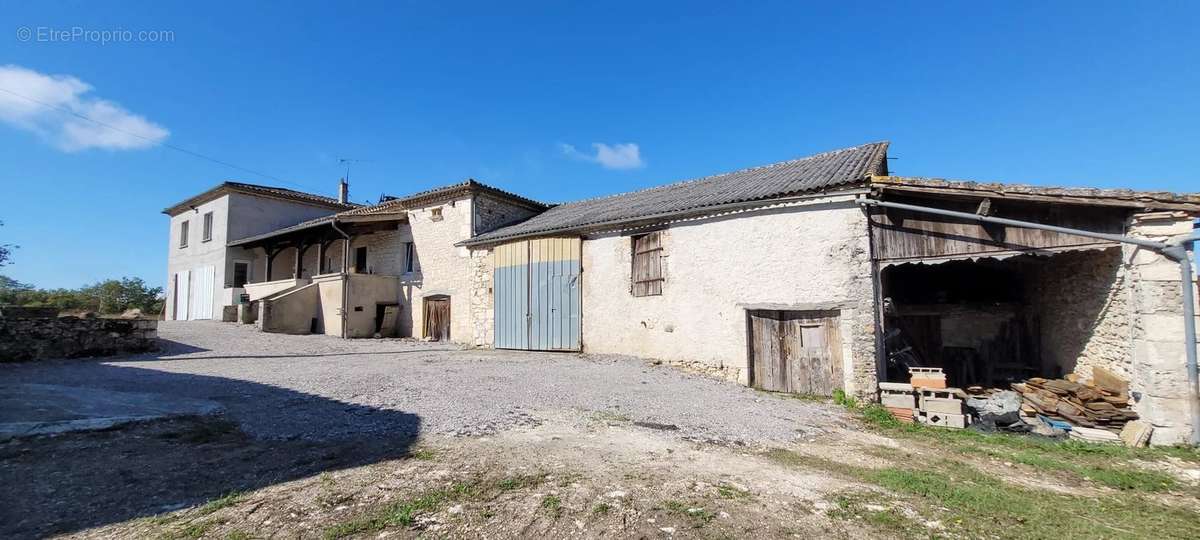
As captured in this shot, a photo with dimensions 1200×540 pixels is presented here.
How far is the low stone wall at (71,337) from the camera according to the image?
9227 millimetres

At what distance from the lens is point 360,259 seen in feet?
60.6

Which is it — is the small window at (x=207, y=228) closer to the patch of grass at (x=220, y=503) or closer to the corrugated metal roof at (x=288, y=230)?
the corrugated metal roof at (x=288, y=230)

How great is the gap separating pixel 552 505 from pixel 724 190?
947cm

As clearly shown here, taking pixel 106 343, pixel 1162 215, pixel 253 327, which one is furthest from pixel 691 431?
pixel 253 327

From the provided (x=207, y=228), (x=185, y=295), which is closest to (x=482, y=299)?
(x=207, y=228)

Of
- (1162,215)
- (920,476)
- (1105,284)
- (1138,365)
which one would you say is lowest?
(920,476)

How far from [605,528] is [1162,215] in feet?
28.0

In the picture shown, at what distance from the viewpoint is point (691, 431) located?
5.78 m

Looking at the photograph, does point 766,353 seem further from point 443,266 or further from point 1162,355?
point 443,266

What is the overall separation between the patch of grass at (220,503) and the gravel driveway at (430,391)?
1521 millimetres

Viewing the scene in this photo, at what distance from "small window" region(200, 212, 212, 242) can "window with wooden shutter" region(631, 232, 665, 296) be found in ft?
68.6

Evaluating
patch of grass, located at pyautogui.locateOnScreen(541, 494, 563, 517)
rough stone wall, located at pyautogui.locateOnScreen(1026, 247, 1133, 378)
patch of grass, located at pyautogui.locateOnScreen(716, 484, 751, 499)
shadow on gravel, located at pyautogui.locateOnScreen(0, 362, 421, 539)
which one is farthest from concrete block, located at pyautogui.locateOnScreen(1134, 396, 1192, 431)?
shadow on gravel, located at pyautogui.locateOnScreen(0, 362, 421, 539)

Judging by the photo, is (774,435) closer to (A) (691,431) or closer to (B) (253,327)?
(A) (691,431)

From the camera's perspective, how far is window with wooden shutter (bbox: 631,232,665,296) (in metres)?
10.7
